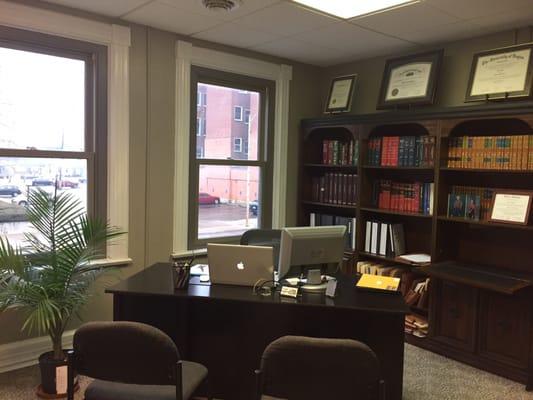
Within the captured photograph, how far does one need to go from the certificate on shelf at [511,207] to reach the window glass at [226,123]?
220 cm

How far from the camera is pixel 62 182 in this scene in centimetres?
353

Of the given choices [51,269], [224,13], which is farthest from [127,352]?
[224,13]

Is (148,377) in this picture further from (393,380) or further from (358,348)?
(393,380)

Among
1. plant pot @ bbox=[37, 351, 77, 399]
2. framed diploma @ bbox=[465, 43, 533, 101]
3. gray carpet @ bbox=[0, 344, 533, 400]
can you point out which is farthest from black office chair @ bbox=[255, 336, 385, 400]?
framed diploma @ bbox=[465, 43, 533, 101]

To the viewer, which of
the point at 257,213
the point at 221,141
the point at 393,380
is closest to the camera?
the point at 393,380

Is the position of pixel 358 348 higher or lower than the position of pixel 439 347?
higher

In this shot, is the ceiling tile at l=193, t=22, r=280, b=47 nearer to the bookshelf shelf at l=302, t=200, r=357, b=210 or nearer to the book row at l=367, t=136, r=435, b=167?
the book row at l=367, t=136, r=435, b=167

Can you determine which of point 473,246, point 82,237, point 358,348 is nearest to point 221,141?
point 82,237

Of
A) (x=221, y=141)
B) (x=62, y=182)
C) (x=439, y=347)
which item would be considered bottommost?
(x=439, y=347)

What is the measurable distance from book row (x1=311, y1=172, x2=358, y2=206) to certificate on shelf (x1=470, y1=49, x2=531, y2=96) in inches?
51.0

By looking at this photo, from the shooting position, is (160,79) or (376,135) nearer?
(160,79)

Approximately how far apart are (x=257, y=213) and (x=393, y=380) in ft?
8.33

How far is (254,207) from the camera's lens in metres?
4.76

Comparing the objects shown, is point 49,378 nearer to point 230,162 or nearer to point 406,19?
point 230,162
